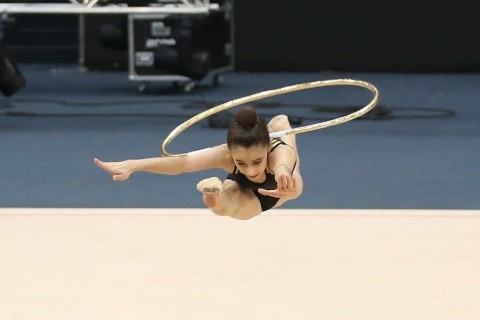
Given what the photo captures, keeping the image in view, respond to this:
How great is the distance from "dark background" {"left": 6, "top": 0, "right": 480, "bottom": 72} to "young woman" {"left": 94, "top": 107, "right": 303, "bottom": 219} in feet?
20.2

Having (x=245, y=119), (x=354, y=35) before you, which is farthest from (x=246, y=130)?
(x=354, y=35)

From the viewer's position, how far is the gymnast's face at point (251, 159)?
80.7 inches

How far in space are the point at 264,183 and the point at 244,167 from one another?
94 mm

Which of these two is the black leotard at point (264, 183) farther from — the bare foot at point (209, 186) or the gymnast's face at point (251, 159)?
the bare foot at point (209, 186)

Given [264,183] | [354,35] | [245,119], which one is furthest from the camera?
[354,35]

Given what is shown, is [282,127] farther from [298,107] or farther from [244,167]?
[298,107]

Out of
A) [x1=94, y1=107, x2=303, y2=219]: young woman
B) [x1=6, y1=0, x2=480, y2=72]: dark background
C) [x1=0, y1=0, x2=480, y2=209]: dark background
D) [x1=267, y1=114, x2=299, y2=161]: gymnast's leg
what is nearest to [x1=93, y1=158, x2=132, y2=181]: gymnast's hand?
[x1=94, y1=107, x2=303, y2=219]: young woman

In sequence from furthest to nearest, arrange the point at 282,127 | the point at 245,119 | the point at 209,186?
the point at 282,127
the point at 245,119
the point at 209,186
